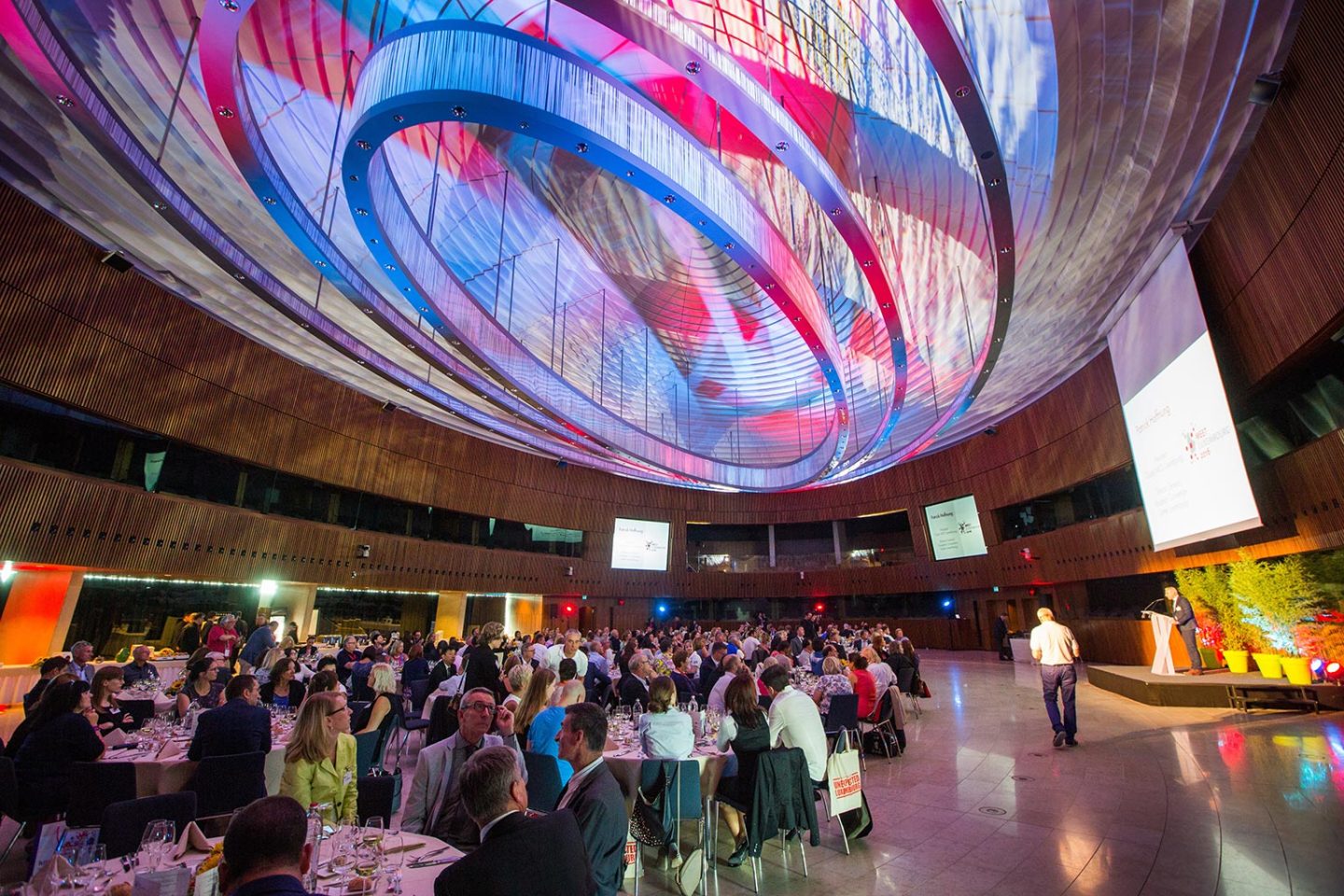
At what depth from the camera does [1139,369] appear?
10.7 meters

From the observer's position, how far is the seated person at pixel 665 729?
14.6 ft

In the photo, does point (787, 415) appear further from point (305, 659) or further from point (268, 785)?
point (268, 785)

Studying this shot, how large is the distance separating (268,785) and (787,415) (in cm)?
1627

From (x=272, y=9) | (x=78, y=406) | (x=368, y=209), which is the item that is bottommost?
(x=78, y=406)

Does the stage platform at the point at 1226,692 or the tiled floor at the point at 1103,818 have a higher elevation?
the stage platform at the point at 1226,692

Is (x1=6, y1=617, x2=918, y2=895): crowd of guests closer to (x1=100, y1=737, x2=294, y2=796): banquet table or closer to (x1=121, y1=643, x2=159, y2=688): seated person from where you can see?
(x1=121, y1=643, x2=159, y2=688): seated person

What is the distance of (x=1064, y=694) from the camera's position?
280 inches

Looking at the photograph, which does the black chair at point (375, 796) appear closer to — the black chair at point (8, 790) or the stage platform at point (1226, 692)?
the black chair at point (8, 790)

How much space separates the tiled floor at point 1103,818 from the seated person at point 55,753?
204 cm

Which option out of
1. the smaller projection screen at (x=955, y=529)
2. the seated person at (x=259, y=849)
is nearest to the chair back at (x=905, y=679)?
the seated person at (x=259, y=849)

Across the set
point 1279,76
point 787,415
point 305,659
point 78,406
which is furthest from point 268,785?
point 787,415

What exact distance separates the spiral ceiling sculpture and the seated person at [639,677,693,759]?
4.45 m

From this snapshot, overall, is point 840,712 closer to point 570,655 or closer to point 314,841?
point 570,655

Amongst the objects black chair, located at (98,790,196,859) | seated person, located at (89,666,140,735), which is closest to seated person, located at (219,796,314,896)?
black chair, located at (98,790,196,859)
